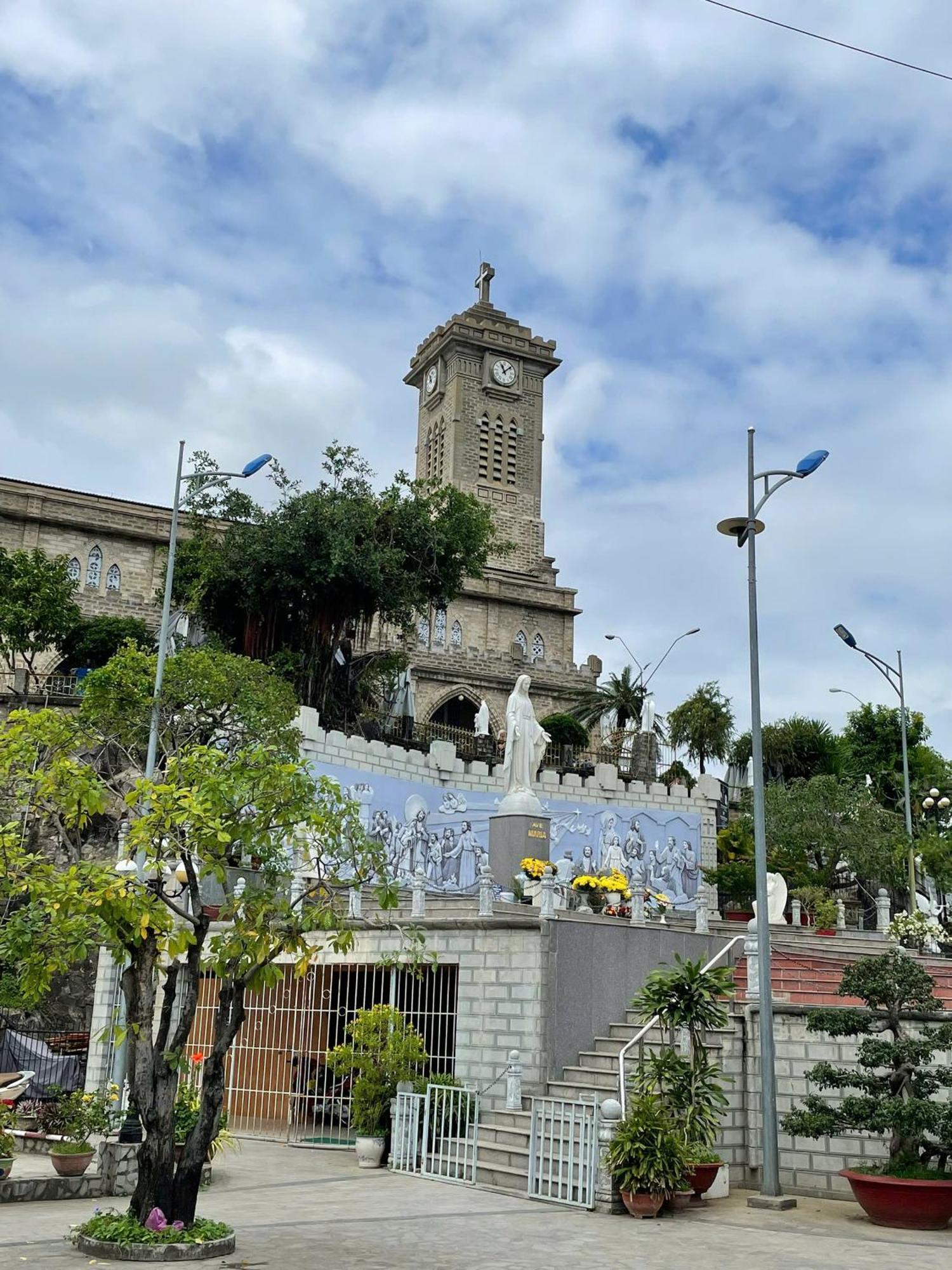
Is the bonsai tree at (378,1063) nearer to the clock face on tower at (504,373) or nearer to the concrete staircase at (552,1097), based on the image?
the concrete staircase at (552,1097)

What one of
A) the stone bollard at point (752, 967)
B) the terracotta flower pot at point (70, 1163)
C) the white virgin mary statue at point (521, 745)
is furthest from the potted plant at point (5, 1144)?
the white virgin mary statue at point (521, 745)

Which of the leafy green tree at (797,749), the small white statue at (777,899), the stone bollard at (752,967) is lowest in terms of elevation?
the stone bollard at (752,967)

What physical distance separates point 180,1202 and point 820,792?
2894 cm

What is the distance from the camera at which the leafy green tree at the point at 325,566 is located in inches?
1441

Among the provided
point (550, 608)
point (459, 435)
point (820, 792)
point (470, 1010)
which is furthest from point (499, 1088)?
point (459, 435)

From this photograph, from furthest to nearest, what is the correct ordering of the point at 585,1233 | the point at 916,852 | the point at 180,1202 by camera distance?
the point at 916,852 → the point at 585,1233 → the point at 180,1202

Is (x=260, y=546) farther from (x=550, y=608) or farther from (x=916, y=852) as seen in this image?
(x=550, y=608)

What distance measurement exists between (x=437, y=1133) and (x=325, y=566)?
22536mm

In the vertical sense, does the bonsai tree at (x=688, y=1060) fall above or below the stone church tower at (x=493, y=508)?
below

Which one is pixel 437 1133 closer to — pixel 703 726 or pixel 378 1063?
pixel 378 1063

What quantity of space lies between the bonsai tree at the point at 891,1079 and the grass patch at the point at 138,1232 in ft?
20.7

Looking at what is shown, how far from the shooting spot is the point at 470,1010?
1723 cm

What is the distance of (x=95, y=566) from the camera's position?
2147 inches

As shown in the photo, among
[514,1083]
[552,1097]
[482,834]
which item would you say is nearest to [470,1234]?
[514,1083]
